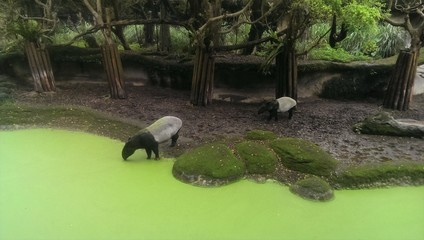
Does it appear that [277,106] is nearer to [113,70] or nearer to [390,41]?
[113,70]

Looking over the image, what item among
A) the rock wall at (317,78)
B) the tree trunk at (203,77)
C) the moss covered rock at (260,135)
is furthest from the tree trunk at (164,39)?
the moss covered rock at (260,135)

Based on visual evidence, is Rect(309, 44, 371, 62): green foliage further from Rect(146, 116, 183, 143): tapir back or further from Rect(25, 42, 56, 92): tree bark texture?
Rect(25, 42, 56, 92): tree bark texture

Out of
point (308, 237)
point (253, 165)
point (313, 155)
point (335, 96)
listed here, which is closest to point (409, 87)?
point (335, 96)

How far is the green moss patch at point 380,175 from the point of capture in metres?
5.73

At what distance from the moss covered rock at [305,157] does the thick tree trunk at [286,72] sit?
2620 mm

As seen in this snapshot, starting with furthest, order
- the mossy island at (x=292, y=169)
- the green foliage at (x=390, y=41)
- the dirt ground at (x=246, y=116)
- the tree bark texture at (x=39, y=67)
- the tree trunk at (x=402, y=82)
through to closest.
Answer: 1. the green foliage at (x=390, y=41)
2. the tree bark texture at (x=39, y=67)
3. the tree trunk at (x=402, y=82)
4. the dirt ground at (x=246, y=116)
5. the mossy island at (x=292, y=169)

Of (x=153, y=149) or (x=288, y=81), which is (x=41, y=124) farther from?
(x=288, y=81)

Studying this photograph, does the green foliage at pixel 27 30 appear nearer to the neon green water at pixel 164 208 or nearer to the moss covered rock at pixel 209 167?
the neon green water at pixel 164 208

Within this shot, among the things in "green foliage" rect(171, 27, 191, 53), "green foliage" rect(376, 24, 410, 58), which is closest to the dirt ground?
"green foliage" rect(171, 27, 191, 53)

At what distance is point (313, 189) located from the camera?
17.7 ft

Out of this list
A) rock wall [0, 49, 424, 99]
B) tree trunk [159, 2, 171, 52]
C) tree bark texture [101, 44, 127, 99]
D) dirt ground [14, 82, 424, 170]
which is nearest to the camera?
dirt ground [14, 82, 424, 170]

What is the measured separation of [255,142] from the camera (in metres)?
6.80

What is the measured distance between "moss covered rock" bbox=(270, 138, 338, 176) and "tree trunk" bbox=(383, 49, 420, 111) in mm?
3506

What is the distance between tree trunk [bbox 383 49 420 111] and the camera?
339 inches
